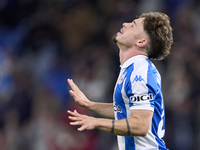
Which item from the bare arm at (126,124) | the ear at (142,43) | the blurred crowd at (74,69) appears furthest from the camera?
the blurred crowd at (74,69)

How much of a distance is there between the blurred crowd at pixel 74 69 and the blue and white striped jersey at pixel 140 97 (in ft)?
10.1

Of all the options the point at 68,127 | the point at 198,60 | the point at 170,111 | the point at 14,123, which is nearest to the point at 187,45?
the point at 198,60

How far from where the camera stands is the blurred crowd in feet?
20.9

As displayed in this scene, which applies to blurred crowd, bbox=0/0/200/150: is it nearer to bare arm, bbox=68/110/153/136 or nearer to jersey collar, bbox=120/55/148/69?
jersey collar, bbox=120/55/148/69

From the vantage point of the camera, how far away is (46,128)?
650cm

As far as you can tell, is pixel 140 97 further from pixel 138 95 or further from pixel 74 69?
pixel 74 69

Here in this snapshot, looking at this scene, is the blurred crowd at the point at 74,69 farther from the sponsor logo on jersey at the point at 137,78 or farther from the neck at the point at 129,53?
the sponsor logo on jersey at the point at 137,78

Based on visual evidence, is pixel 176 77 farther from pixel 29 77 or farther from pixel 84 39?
pixel 29 77

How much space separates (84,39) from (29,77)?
1397mm

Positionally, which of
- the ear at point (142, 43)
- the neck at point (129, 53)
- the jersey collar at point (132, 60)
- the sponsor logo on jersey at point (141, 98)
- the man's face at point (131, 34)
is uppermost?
the man's face at point (131, 34)

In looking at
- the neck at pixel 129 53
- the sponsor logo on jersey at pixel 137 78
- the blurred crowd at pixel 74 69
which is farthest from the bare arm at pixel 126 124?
the blurred crowd at pixel 74 69

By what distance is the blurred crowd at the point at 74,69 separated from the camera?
6359 millimetres

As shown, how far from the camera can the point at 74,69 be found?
6938 mm

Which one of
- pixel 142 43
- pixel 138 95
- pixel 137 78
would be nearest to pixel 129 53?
pixel 142 43
